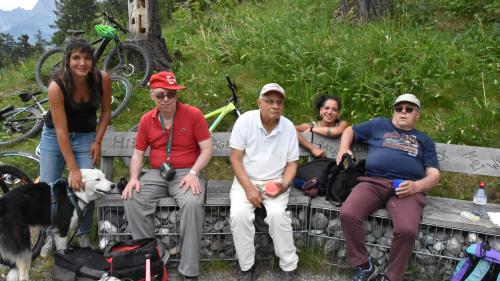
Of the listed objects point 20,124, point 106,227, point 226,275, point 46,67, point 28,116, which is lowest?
point 226,275

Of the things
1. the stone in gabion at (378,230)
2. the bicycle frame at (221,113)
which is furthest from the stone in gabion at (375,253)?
the bicycle frame at (221,113)

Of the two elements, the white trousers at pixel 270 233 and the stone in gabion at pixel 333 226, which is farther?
the stone in gabion at pixel 333 226

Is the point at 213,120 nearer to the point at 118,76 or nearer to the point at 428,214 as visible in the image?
the point at 118,76

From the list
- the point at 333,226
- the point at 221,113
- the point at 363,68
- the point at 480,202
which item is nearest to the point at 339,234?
the point at 333,226

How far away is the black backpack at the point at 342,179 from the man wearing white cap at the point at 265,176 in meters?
0.43

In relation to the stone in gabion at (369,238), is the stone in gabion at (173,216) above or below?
above

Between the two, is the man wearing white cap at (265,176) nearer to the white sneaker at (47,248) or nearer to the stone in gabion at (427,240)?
the stone in gabion at (427,240)

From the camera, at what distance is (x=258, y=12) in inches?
365

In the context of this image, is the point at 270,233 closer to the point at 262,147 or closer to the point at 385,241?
the point at 262,147

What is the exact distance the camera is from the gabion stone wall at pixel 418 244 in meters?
3.56

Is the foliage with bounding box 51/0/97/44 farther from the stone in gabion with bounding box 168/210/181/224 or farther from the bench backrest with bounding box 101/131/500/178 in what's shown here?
the stone in gabion with bounding box 168/210/181/224

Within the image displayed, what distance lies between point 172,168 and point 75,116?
984mm

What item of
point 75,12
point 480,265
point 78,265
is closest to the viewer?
point 78,265

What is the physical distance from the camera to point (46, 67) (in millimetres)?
7730
